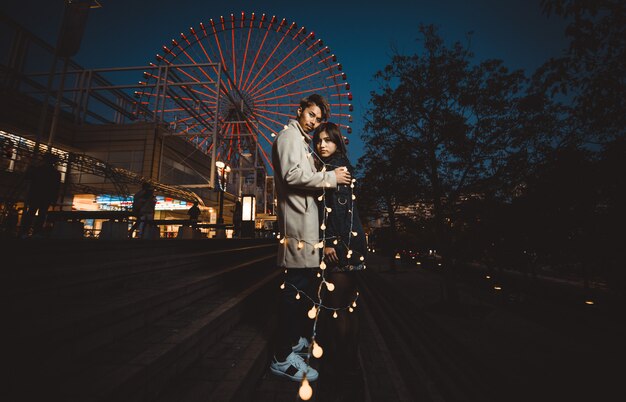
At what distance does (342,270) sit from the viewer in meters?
1.93

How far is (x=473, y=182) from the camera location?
19.5ft

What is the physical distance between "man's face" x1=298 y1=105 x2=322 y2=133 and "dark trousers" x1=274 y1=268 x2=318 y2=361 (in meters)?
1.24

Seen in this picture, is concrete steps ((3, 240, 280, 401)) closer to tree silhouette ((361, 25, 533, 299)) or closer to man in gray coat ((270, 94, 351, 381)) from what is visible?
man in gray coat ((270, 94, 351, 381))

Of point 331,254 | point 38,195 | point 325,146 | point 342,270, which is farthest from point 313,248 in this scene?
point 38,195

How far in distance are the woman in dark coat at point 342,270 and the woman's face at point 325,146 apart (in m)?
0.35

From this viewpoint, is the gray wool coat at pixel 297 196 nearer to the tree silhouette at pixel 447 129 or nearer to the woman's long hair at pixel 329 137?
the woman's long hair at pixel 329 137

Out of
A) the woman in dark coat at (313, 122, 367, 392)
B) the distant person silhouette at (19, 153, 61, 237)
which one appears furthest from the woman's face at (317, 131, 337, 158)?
the distant person silhouette at (19, 153, 61, 237)

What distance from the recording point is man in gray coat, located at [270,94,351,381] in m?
1.90

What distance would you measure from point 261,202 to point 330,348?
36.2 metres

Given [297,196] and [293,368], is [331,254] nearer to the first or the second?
[297,196]

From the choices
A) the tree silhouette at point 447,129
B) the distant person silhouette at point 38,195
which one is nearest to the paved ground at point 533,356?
the tree silhouette at point 447,129

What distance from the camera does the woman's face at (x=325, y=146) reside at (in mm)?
2170

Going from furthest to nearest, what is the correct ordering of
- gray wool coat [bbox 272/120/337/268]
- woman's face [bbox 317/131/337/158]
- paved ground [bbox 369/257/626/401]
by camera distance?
paved ground [bbox 369/257/626/401] < woman's face [bbox 317/131/337/158] < gray wool coat [bbox 272/120/337/268]

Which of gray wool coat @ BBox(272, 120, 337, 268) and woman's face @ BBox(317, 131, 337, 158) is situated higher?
woman's face @ BBox(317, 131, 337, 158)
